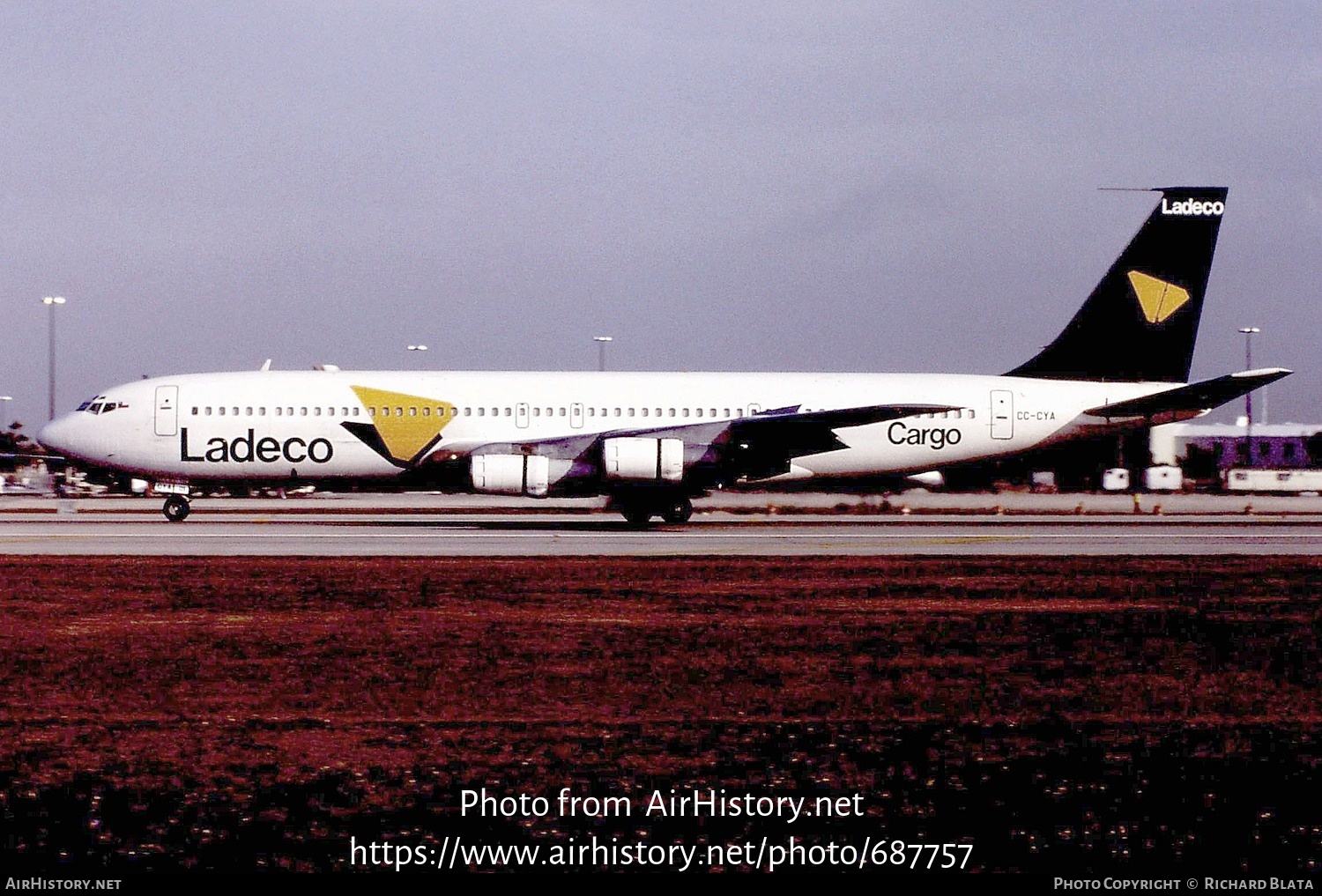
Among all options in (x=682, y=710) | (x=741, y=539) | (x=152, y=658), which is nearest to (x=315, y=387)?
(x=741, y=539)

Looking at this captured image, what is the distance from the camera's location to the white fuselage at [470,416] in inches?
1248

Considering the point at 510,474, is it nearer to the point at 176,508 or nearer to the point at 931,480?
the point at 176,508

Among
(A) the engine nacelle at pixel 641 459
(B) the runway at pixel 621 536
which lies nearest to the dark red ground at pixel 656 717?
(B) the runway at pixel 621 536

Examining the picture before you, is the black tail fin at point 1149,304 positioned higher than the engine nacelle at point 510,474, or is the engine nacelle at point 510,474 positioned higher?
the black tail fin at point 1149,304

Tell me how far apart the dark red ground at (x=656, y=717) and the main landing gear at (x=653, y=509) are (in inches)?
558

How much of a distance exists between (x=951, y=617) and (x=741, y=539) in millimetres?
12421

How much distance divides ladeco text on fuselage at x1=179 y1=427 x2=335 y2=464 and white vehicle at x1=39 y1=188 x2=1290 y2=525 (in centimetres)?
3

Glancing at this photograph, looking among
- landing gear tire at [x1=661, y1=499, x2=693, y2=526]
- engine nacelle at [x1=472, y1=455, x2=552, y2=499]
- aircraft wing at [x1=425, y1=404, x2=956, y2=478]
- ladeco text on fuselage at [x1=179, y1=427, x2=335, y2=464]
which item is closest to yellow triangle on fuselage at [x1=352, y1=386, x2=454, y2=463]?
aircraft wing at [x1=425, y1=404, x2=956, y2=478]

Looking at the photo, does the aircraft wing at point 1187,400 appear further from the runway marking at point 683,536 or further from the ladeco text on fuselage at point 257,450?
the ladeco text on fuselage at point 257,450

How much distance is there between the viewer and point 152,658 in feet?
36.6

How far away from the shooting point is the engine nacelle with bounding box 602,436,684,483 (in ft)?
98.7

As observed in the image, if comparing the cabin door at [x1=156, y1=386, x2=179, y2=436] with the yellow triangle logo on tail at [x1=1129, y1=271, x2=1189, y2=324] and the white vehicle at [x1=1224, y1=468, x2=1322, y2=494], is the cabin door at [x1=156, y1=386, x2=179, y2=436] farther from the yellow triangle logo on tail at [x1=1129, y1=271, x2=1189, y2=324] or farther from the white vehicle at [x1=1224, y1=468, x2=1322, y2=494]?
the white vehicle at [x1=1224, y1=468, x2=1322, y2=494]

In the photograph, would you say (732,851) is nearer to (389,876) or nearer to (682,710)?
(389,876)

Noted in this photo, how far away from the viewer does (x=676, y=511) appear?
1258 inches
